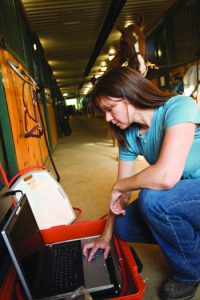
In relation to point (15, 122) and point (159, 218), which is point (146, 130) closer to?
point (159, 218)

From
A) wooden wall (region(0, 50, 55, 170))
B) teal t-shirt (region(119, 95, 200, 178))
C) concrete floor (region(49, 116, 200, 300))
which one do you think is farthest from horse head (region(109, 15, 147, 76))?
teal t-shirt (region(119, 95, 200, 178))

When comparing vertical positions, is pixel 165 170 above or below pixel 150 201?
above

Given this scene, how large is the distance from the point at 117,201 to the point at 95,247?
0.22 meters

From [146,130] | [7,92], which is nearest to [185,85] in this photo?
[7,92]

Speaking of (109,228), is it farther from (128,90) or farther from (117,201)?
(128,90)

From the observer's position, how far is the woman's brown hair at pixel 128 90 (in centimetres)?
98

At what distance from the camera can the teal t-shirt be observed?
943mm

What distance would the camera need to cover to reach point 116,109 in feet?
3.39

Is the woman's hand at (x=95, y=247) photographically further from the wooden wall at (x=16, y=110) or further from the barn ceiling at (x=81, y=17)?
the barn ceiling at (x=81, y=17)

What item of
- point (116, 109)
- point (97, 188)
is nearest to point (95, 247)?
point (116, 109)

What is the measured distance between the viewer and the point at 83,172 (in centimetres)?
332

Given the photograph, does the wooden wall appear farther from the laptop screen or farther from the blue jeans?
the blue jeans

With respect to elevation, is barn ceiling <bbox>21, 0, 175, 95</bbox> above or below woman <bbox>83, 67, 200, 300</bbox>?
above

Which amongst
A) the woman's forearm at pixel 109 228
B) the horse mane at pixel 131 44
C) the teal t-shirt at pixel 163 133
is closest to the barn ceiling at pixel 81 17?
the horse mane at pixel 131 44
